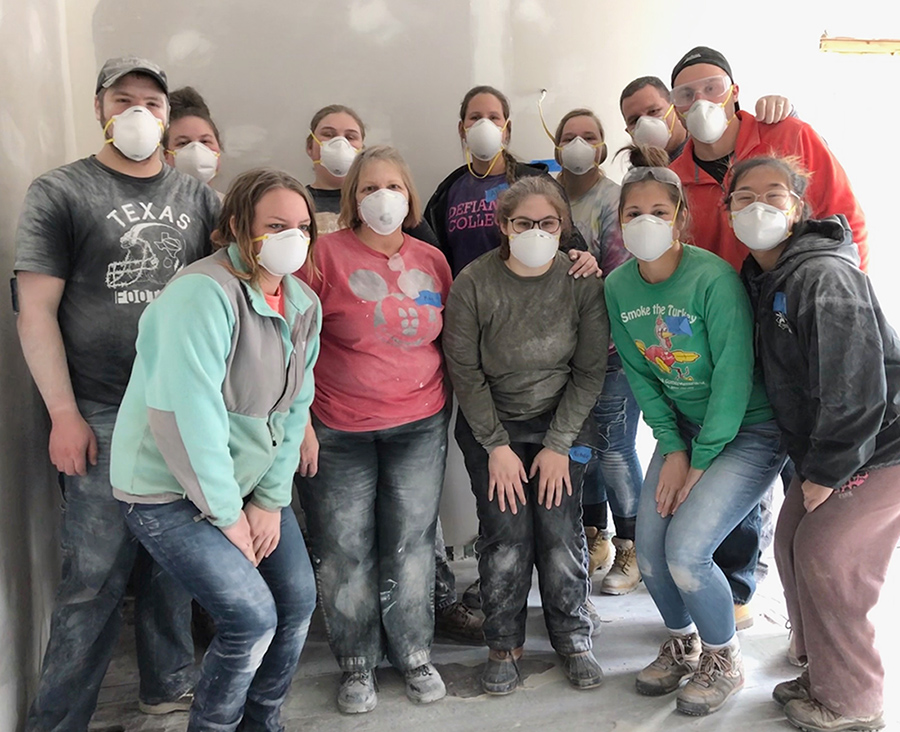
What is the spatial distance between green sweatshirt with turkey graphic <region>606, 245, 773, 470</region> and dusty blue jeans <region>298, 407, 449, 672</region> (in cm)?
62

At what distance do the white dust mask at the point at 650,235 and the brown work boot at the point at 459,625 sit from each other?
51.8 inches

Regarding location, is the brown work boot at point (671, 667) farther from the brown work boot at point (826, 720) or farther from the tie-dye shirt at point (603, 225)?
the tie-dye shirt at point (603, 225)

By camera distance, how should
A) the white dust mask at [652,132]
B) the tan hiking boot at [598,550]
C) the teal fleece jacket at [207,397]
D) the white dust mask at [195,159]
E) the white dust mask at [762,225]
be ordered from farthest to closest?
the tan hiking boot at [598,550] → the white dust mask at [652,132] → the white dust mask at [195,159] → the white dust mask at [762,225] → the teal fleece jacket at [207,397]

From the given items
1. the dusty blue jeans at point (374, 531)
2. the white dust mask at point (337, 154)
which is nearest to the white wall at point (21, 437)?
the dusty blue jeans at point (374, 531)

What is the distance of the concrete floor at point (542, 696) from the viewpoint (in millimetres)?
1944

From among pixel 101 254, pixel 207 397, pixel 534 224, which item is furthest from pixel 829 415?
pixel 101 254

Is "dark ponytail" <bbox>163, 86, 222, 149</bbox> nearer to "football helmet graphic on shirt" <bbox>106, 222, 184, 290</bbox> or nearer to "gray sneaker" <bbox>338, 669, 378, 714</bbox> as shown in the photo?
"football helmet graphic on shirt" <bbox>106, 222, 184, 290</bbox>

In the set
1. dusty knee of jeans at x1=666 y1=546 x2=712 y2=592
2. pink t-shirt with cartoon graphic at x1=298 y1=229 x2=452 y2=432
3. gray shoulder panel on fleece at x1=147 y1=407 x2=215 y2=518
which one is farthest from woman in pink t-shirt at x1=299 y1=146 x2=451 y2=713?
dusty knee of jeans at x1=666 y1=546 x2=712 y2=592

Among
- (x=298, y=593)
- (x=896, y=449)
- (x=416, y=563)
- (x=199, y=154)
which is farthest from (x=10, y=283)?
(x=896, y=449)

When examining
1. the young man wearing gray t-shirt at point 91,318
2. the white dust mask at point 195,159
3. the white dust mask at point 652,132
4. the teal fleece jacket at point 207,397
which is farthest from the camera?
the white dust mask at point 652,132

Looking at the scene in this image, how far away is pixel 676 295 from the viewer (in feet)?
6.38

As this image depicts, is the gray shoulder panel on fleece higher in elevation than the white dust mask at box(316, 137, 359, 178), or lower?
lower

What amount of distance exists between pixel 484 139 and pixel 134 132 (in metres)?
1.12

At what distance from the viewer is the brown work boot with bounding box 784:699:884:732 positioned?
1.83 meters
